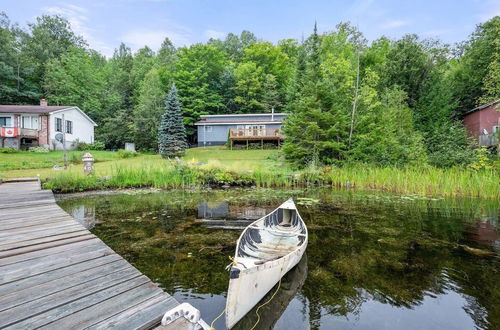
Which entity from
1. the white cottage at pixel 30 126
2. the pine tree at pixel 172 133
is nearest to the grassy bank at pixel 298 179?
the pine tree at pixel 172 133

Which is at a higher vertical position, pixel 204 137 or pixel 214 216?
pixel 204 137

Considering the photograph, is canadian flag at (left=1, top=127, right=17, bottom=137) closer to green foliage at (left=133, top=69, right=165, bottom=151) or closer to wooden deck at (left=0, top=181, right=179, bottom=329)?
green foliage at (left=133, top=69, right=165, bottom=151)

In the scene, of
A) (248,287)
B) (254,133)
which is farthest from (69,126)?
(248,287)

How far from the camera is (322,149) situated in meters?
14.3

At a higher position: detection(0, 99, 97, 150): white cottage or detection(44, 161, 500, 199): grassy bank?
detection(0, 99, 97, 150): white cottage

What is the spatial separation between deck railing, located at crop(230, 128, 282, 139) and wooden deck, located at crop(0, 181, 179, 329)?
70.1 ft

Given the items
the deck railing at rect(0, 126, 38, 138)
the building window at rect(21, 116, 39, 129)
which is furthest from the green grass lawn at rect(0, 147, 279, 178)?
the building window at rect(21, 116, 39, 129)

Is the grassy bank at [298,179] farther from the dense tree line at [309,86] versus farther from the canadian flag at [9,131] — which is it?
the canadian flag at [9,131]

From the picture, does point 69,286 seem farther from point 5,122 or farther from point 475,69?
point 475,69

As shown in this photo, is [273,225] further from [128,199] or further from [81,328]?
[128,199]

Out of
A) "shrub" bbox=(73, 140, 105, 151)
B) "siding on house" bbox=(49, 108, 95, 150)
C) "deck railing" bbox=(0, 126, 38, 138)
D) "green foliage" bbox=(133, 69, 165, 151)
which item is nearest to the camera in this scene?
"deck railing" bbox=(0, 126, 38, 138)

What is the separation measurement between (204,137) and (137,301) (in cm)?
2634

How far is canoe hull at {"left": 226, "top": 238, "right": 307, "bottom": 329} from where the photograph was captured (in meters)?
2.30

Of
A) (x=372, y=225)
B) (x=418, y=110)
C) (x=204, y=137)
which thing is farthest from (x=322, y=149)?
(x=204, y=137)
